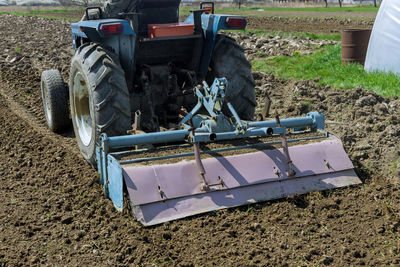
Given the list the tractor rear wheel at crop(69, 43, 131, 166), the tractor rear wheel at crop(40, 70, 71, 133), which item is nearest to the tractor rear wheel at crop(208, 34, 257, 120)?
the tractor rear wheel at crop(69, 43, 131, 166)

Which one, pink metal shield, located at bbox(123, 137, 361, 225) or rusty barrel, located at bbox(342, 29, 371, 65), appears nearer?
pink metal shield, located at bbox(123, 137, 361, 225)

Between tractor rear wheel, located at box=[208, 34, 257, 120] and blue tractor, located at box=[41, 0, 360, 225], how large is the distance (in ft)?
0.04

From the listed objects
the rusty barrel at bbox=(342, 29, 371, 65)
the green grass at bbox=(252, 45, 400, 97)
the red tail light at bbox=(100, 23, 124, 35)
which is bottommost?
the green grass at bbox=(252, 45, 400, 97)

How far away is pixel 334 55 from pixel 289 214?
7.47 metres

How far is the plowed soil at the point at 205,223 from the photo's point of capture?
3811 mm

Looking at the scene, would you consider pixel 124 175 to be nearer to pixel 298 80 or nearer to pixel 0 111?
pixel 0 111

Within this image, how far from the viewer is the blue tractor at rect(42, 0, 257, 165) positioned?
4.95m

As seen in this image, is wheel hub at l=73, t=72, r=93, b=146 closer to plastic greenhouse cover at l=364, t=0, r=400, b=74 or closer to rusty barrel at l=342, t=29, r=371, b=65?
plastic greenhouse cover at l=364, t=0, r=400, b=74

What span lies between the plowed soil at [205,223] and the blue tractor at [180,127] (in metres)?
0.19

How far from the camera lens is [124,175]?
432cm

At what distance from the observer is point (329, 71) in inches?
390

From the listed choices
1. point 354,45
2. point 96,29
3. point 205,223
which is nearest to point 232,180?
point 205,223

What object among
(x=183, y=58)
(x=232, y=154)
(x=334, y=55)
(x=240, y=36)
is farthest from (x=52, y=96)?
(x=240, y=36)

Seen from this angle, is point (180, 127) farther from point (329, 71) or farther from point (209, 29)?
point (329, 71)
